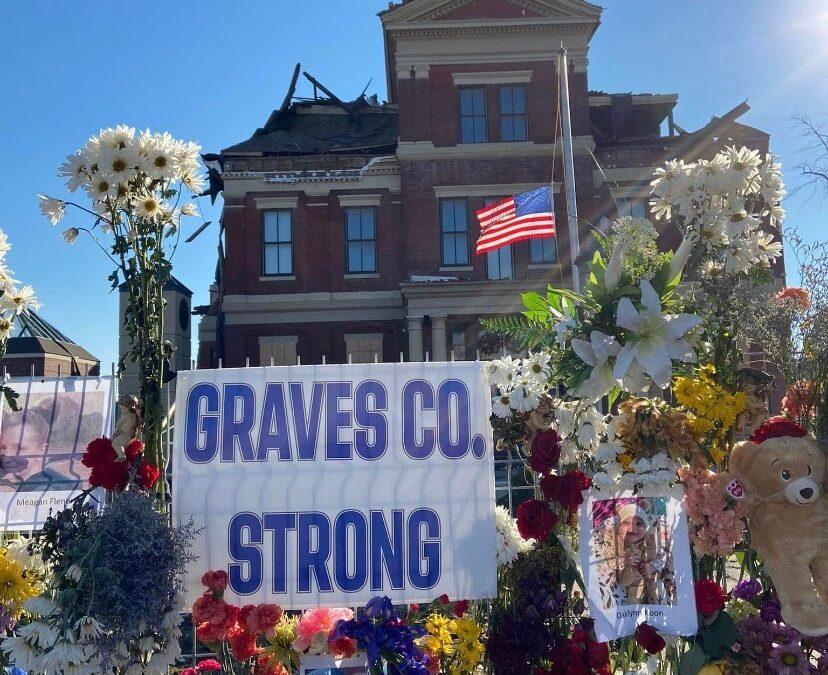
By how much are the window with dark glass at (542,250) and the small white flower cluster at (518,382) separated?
16259 millimetres

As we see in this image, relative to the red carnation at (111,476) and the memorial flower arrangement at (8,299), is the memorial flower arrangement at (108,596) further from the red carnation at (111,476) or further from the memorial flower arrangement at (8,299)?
the memorial flower arrangement at (8,299)

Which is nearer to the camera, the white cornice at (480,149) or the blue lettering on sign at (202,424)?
the blue lettering on sign at (202,424)

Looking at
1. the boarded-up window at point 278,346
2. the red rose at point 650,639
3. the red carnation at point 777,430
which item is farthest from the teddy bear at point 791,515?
the boarded-up window at point 278,346

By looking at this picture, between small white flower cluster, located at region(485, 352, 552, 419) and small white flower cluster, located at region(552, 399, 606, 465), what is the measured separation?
0.49ft

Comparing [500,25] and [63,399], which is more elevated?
[500,25]

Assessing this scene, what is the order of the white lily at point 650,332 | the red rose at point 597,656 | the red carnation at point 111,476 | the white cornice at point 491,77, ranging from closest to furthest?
the white lily at point 650,332, the red rose at point 597,656, the red carnation at point 111,476, the white cornice at point 491,77

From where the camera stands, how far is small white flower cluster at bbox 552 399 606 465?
3.72 meters

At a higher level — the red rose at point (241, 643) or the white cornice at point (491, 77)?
the white cornice at point (491, 77)

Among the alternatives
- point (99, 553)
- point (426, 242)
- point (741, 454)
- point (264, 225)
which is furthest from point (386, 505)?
point (264, 225)

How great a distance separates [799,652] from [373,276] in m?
17.9

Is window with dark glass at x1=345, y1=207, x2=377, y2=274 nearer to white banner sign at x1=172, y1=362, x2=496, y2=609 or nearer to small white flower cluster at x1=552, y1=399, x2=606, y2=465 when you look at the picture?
white banner sign at x1=172, y1=362, x2=496, y2=609

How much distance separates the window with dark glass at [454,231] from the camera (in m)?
20.0

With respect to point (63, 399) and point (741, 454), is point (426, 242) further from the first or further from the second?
point (741, 454)

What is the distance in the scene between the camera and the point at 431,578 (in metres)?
3.86
